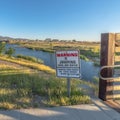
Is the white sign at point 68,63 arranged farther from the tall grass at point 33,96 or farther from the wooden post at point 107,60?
the wooden post at point 107,60

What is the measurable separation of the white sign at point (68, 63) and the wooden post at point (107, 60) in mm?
704

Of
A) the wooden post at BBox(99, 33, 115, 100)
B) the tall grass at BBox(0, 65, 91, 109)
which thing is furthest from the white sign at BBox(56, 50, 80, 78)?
the wooden post at BBox(99, 33, 115, 100)

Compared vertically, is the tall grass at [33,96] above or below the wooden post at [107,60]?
below

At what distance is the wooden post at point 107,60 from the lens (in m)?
5.92

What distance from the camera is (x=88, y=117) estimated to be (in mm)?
4863

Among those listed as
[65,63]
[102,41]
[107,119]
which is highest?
[102,41]

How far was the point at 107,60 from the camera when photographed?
19.7ft

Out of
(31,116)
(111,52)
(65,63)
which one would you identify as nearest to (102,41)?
(111,52)

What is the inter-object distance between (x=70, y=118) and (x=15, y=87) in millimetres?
2941

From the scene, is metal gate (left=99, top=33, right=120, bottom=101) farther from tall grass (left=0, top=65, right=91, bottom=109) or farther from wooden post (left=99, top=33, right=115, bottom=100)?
tall grass (left=0, top=65, right=91, bottom=109)

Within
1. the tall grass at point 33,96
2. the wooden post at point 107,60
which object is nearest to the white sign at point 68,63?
the tall grass at point 33,96

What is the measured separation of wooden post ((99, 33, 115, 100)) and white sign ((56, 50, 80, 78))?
27.7 inches

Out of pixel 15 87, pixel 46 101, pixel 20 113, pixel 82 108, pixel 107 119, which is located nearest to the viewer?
pixel 107 119

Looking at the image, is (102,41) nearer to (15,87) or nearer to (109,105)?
(109,105)
